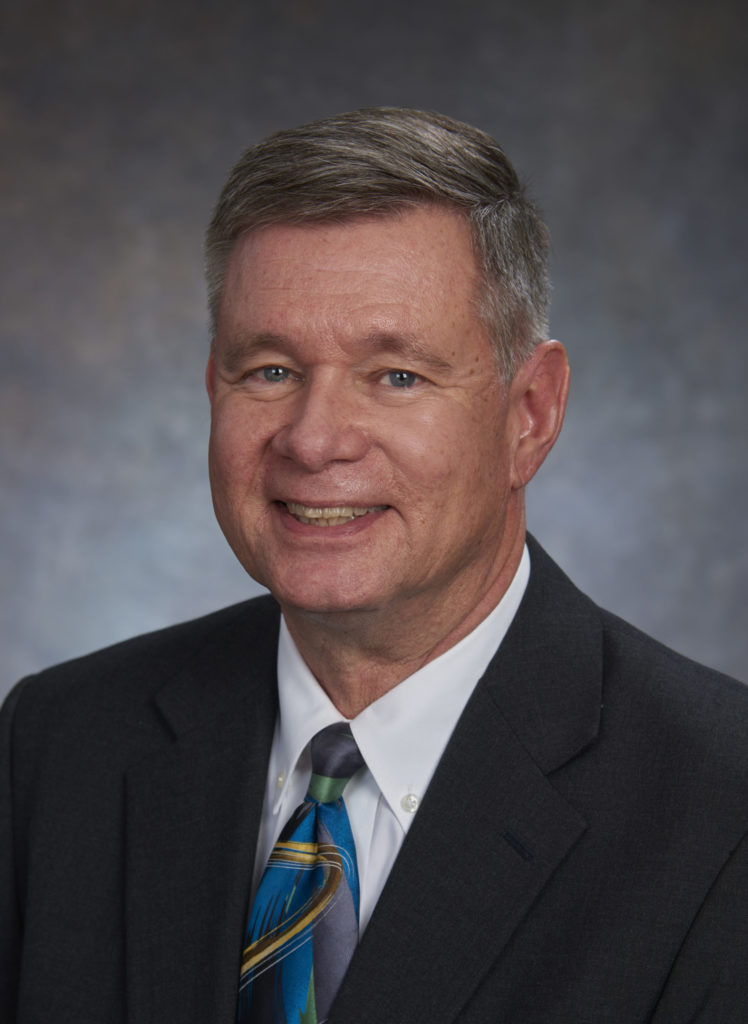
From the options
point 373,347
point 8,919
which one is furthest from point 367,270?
point 8,919

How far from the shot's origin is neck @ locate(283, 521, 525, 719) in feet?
8.11

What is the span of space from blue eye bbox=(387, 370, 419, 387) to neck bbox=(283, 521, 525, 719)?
380 mm

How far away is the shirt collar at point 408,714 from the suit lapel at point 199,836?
0.31ft

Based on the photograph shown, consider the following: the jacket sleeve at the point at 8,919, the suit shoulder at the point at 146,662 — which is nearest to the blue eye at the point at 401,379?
the suit shoulder at the point at 146,662

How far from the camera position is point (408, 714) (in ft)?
8.13

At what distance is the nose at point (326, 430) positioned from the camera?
2.31m

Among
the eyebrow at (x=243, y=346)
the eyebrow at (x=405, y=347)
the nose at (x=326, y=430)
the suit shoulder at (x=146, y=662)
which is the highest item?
the eyebrow at (x=243, y=346)

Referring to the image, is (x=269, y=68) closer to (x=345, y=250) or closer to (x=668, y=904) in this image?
(x=345, y=250)

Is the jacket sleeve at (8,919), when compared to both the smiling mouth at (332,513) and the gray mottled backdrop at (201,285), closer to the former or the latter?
the smiling mouth at (332,513)

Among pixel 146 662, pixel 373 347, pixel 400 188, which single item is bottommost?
pixel 146 662

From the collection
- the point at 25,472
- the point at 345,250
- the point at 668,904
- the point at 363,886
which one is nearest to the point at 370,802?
the point at 363,886

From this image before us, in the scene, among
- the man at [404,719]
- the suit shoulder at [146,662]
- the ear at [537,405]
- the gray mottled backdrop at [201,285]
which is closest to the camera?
the man at [404,719]

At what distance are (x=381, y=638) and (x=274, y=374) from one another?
1.65 feet

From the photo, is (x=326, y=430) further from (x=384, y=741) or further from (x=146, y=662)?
(x=146, y=662)
